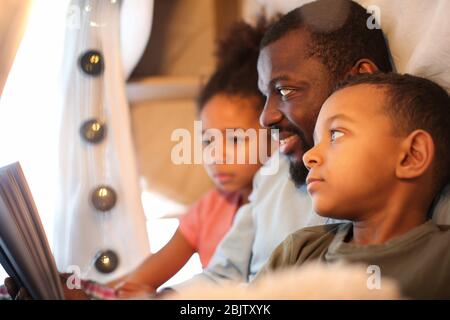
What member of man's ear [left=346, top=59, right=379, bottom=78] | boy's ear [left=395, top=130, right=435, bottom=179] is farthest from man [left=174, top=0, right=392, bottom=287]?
boy's ear [left=395, top=130, right=435, bottom=179]

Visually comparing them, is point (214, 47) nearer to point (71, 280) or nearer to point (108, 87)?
point (108, 87)

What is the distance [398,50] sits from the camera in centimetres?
63

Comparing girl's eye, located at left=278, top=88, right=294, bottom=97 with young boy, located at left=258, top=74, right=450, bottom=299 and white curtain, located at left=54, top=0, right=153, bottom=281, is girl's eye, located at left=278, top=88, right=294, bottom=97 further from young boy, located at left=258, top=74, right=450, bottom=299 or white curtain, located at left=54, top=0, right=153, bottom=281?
white curtain, located at left=54, top=0, right=153, bottom=281

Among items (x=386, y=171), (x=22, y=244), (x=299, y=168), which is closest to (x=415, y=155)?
(x=386, y=171)

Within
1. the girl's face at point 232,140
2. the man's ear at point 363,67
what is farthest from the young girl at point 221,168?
the man's ear at point 363,67

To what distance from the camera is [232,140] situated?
2.28 feet

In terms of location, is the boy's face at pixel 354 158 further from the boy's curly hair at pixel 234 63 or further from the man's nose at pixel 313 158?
the boy's curly hair at pixel 234 63

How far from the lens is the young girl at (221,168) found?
0.66 meters

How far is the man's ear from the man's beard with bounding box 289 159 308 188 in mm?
107

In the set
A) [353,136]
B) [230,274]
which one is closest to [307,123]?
[353,136]

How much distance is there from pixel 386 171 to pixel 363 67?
132 mm

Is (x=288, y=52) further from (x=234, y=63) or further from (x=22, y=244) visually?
(x=22, y=244)

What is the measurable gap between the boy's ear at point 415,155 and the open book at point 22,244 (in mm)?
341

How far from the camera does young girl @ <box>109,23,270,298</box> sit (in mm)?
659
